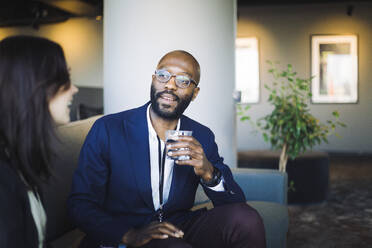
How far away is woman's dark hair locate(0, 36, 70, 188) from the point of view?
1.00 meters

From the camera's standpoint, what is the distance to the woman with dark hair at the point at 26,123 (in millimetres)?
956

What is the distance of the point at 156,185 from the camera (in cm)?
171

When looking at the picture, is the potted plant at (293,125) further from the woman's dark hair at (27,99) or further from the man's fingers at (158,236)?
the woman's dark hair at (27,99)

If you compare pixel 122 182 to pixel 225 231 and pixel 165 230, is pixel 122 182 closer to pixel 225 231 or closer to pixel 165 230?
pixel 165 230

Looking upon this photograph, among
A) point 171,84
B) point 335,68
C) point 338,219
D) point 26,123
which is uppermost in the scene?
point 335,68

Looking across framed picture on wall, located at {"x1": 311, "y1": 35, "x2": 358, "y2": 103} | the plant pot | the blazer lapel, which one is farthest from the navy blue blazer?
framed picture on wall, located at {"x1": 311, "y1": 35, "x2": 358, "y2": 103}

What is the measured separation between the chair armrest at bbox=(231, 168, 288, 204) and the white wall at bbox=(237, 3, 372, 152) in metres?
5.51

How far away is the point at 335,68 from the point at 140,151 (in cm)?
690

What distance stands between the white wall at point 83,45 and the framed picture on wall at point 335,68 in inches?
190

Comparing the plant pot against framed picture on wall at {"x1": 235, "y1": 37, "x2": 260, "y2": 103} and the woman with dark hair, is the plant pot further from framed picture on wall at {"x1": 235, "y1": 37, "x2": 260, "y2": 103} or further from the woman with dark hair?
framed picture on wall at {"x1": 235, "y1": 37, "x2": 260, "y2": 103}

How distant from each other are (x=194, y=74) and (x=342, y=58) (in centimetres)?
659

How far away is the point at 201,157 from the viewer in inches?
63.7

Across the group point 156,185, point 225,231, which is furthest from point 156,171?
point 225,231

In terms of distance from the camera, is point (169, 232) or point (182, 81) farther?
point (182, 81)
